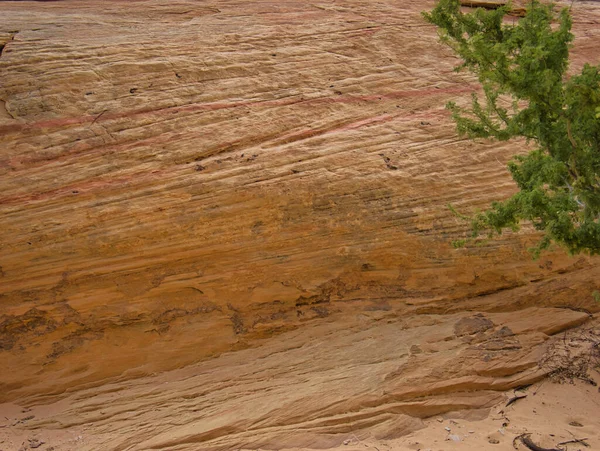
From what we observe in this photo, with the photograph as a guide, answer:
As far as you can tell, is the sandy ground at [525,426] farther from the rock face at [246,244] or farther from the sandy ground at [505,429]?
the rock face at [246,244]

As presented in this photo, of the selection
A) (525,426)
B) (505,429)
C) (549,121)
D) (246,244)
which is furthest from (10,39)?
(525,426)

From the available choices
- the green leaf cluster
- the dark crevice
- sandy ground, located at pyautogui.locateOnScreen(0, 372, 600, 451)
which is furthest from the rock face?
the green leaf cluster

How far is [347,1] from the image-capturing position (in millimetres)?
10414

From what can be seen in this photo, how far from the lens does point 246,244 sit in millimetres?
7598

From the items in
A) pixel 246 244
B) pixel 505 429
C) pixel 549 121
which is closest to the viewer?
pixel 549 121

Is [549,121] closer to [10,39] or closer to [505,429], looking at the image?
[505,429]

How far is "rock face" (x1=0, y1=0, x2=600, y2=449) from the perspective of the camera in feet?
24.2

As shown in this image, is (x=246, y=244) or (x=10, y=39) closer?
(x=246, y=244)

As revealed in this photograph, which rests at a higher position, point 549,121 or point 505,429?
point 549,121

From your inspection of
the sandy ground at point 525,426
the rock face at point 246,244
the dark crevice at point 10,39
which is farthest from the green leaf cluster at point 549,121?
the dark crevice at point 10,39

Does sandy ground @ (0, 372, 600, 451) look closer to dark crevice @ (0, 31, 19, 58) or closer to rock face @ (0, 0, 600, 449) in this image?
rock face @ (0, 0, 600, 449)

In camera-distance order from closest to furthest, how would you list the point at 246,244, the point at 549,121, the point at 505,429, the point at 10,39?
the point at 549,121 → the point at 505,429 → the point at 246,244 → the point at 10,39

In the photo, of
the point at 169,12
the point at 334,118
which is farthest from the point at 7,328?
the point at 169,12

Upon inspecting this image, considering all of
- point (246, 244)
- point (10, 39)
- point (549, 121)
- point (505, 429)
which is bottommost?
point (505, 429)
